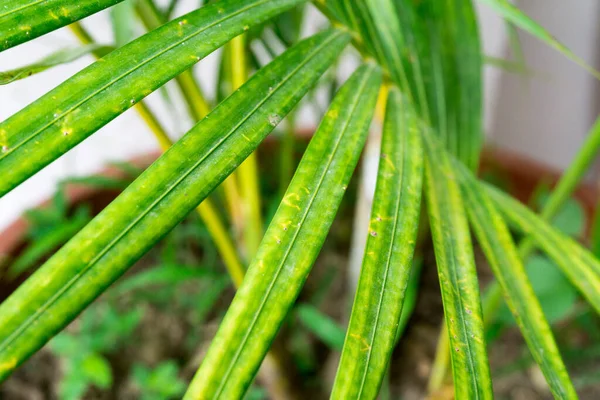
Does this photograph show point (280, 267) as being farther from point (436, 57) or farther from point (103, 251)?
point (436, 57)

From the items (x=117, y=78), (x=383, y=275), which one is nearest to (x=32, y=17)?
(x=117, y=78)

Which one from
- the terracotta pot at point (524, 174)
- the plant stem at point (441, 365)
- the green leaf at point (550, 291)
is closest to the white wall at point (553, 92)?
the terracotta pot at point (524, 174)

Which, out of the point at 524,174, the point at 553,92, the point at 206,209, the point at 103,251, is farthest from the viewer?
the point at 553,92

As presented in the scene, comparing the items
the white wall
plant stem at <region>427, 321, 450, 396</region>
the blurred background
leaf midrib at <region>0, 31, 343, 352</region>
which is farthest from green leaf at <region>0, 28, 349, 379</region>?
the white wall

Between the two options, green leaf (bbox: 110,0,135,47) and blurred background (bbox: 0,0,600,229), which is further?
blurred background (bbox: 0,0,600,229)

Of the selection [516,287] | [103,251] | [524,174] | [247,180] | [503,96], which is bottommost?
[103,251]

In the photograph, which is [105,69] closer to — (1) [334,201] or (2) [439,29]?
(1) [334,201]

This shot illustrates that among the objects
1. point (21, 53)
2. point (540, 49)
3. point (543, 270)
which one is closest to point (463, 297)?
point (543, 270)

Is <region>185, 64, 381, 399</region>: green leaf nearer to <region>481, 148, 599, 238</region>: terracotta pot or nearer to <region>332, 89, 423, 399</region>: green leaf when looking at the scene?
<region>332, 89, 423, 399</region>: green leaf
